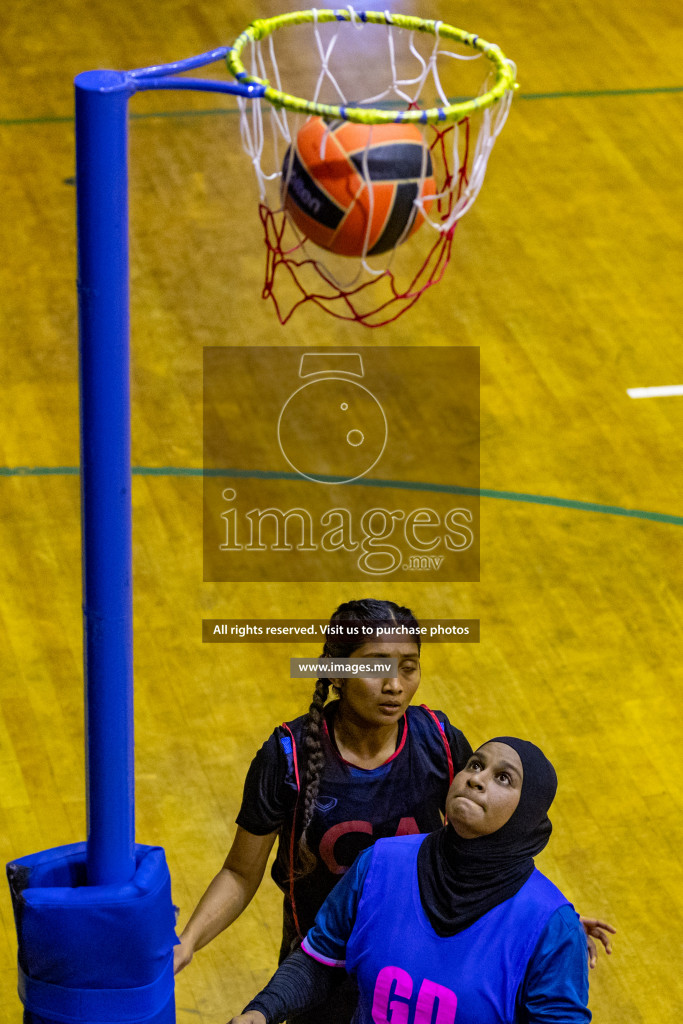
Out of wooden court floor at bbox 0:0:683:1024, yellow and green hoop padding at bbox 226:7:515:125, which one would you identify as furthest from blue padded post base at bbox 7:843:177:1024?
wooden court floor at bbox 0:0:683:1024

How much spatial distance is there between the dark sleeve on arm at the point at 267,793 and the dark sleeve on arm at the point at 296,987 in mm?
397

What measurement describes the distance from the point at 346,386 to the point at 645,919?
3289 mm

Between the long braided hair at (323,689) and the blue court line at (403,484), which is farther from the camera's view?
the blue court line at (403,484)

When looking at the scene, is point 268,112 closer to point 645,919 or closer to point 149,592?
point 149,592

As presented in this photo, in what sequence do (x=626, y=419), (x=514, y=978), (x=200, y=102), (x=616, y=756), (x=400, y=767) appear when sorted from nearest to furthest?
(x=514, y=978), (x=400, y=767), (x=616, y=756), (x=626, y=419), (x=200, y=102)

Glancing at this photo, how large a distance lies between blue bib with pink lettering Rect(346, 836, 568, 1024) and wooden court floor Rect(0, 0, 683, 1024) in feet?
5.32

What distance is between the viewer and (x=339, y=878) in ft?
12.8

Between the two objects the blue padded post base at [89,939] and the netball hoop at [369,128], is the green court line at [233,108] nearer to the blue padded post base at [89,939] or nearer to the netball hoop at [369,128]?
the netball hoop at [369,128]

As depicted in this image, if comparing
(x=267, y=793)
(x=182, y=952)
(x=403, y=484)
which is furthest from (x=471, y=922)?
(x=403, y=484)

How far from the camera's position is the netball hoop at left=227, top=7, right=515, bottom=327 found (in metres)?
3.39

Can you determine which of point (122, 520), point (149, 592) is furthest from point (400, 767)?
point (149, 592)

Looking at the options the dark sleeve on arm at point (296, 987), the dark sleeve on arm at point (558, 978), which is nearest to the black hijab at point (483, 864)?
the dark sleeve on arm at point (558, 978)

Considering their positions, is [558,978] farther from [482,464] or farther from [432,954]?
[482,464]

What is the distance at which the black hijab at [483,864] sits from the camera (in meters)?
3.37
